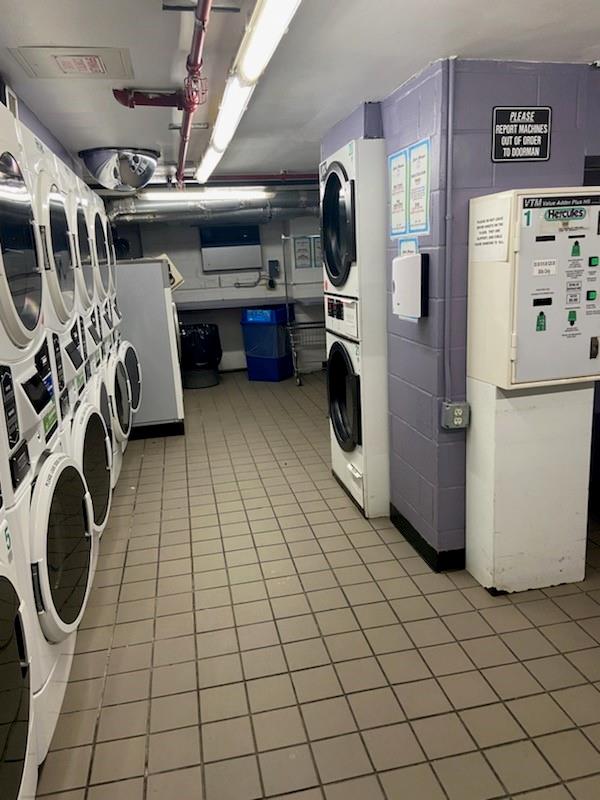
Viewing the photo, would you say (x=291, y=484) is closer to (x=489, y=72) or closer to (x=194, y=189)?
(x=489, y=72)

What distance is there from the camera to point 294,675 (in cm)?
221

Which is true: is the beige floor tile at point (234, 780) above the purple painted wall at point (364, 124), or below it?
below

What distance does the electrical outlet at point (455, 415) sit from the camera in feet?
8.65

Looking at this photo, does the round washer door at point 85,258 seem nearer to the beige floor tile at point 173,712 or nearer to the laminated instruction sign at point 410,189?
the laminated instruction sign at point 410,189

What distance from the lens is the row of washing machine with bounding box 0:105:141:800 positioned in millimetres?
1487

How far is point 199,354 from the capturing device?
23.8 feet

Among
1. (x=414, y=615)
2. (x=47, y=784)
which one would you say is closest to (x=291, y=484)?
(x=414, y=615)

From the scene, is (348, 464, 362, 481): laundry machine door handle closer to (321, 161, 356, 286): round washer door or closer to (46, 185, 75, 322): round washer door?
(321, 161, 356, 286): round washer door

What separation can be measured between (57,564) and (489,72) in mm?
2705

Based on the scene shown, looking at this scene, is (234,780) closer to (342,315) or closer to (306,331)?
(342,315)

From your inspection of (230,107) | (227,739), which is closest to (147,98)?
(230,107)

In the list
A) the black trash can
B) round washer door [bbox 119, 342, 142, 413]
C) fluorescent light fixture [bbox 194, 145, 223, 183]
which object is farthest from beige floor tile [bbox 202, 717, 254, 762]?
the black trash can

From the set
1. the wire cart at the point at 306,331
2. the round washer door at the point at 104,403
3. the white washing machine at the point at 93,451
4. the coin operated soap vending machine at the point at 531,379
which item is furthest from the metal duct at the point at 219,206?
the coin operated soap vending machine at the point at 531,379

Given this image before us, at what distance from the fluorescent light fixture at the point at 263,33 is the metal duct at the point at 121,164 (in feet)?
9.03
